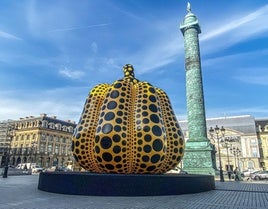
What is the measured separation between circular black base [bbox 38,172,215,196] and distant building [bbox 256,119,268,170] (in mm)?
64629

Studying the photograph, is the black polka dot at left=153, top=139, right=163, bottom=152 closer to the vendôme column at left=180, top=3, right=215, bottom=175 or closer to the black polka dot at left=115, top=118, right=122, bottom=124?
the black polka dot at left=115, top=118, right=122, bottom=124

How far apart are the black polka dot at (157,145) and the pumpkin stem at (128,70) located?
5.34 metres

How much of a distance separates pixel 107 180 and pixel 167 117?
5409 mm

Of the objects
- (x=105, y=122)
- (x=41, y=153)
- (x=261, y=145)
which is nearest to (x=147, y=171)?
(x=105, y=122)

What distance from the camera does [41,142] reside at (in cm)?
7231

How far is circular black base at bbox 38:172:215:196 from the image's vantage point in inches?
424

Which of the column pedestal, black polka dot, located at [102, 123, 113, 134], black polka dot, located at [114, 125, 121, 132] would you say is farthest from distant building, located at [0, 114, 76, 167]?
black polka dot, located at [114, 125, 121, 132]

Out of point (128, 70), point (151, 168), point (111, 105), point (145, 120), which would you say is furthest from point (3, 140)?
point (151, 168)

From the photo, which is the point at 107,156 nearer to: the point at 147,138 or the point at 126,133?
the point at 126,133

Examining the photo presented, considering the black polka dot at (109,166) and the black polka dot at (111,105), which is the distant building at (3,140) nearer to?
the black polka dot at (111,105)

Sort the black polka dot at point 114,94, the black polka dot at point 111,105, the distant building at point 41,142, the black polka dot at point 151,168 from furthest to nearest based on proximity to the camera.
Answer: the distant building at point 41,142 → the black polka dot at point 114,94 → the black polka dot at point 111,105 → the black polka dot at point 151,168

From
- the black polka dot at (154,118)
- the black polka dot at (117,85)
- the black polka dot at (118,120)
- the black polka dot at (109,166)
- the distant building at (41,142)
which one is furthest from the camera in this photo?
the distant building at (41,142)

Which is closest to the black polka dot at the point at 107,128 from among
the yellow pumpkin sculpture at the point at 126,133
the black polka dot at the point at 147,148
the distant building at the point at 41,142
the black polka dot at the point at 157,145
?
the yellow pumpkin sculpture at the point at 126,133

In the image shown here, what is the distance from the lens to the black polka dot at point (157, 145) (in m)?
11.8
